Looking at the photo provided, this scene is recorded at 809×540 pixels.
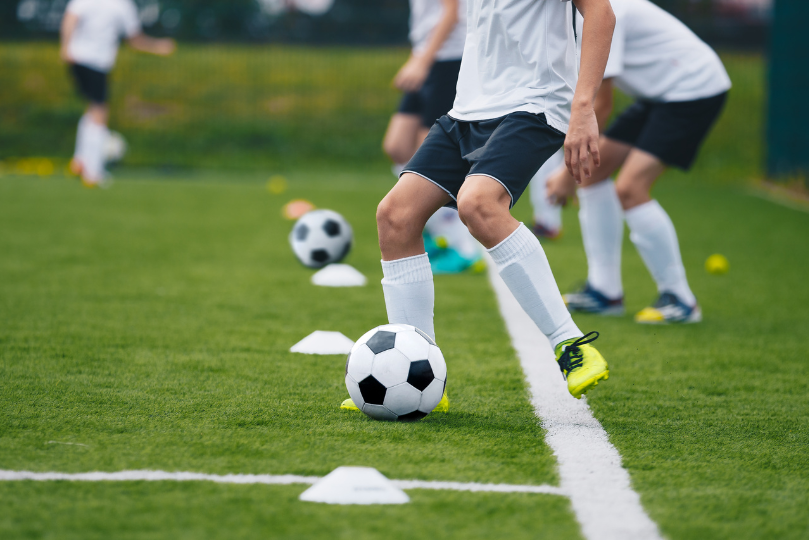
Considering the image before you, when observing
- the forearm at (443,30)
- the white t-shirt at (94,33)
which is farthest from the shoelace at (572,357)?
the white t-shirt at (94,33)

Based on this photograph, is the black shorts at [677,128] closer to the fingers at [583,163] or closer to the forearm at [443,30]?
the forearm at [443,30]

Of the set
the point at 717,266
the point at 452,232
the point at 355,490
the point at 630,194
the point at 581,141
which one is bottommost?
the point at 717,266

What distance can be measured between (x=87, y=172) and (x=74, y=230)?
471 centimetres

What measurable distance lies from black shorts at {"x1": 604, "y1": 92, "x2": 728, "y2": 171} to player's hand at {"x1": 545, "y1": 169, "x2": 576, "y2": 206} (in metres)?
0.68

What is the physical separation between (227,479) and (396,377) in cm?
72

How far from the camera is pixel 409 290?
10.2 feet

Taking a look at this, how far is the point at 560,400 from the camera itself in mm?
3291

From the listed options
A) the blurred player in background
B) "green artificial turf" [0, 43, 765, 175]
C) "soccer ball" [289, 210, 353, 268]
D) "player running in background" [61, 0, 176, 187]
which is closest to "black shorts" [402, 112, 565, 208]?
the blurred player in background

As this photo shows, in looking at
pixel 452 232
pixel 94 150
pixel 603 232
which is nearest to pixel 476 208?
pixel 603 232

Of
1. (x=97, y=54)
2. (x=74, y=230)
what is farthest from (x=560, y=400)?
(x=97, y=54)

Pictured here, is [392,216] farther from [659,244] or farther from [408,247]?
[659,244]

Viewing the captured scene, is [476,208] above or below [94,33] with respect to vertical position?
above

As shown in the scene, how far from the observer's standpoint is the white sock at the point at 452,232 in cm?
652

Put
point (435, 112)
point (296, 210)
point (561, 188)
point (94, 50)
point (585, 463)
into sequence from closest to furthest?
point (585, 463) → point (561, 188) → point (435, 112) → point (296, 210) → point (94, 50)
